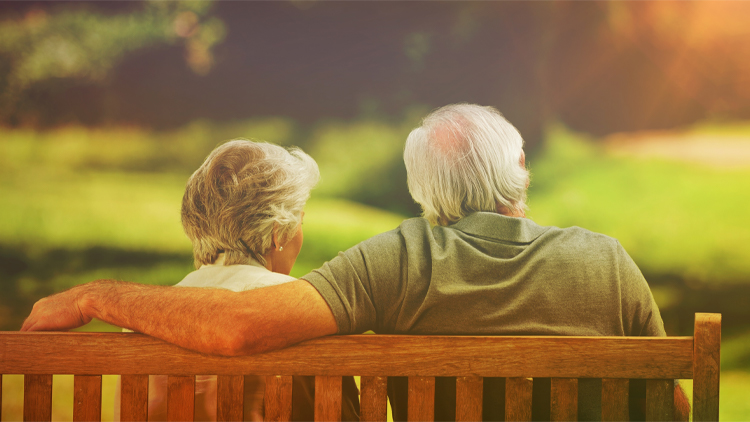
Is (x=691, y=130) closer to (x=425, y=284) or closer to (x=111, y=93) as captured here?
(x=425, y=284)

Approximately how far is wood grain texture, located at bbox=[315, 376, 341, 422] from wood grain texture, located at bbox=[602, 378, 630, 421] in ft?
1.64

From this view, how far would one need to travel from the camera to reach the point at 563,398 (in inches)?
37.3

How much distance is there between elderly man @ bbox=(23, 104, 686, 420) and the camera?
3.05 ft

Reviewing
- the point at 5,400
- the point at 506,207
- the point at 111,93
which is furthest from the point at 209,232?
the point at 5,400

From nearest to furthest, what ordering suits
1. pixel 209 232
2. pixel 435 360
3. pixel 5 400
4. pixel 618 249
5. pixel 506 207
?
pixel 435 360, pixel 618 249, pixel 506 207, pixel 209 232, pixel 5 400

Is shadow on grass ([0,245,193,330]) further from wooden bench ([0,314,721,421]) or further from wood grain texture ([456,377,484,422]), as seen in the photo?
wood grain texture ([456,377,484,422])

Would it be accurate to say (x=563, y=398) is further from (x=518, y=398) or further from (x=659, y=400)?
(x=659, y=400)

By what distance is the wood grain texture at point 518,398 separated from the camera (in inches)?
37.3

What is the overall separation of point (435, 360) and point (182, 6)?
74.0 inches

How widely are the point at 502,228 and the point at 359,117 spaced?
1202 mm

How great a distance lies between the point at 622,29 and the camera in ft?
6.80

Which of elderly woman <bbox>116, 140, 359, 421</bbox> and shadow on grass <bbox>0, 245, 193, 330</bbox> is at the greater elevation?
elderly woman <bbox>116, 140, 359, 421</bbox>

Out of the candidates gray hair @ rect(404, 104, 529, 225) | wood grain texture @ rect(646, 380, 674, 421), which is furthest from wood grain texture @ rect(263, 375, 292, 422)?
wood grain texture @ rect(646, 380, 674, 421)

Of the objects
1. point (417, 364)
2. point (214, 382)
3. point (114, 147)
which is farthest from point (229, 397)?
A: point (114, 147)
